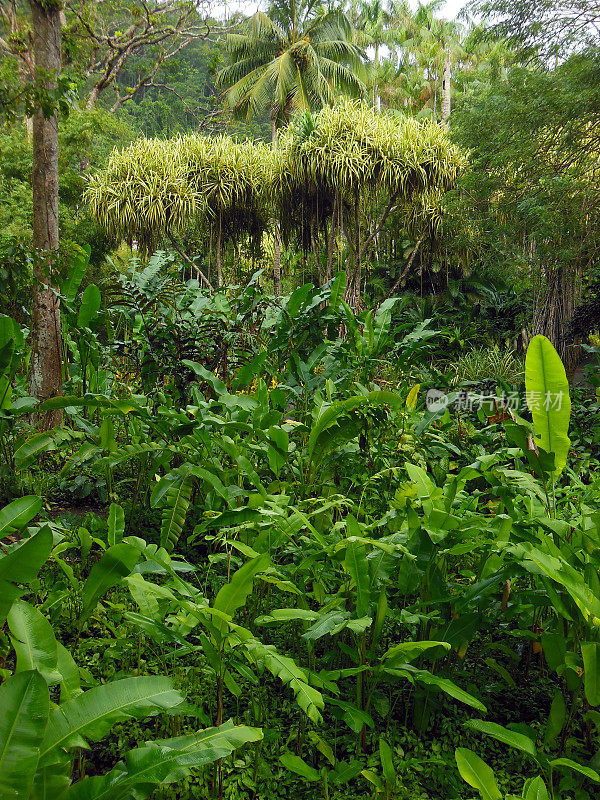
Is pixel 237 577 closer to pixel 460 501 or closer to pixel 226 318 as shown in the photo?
pixel 460 501

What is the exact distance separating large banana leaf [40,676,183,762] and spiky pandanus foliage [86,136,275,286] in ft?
24.6

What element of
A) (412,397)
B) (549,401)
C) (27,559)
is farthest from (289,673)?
(412,397)

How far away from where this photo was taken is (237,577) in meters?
1.01

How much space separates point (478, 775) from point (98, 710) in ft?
2.09

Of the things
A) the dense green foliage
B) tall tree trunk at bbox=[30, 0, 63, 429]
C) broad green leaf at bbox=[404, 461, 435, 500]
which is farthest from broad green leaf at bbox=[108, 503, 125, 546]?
tall tree trunk at bbox=[30, 0, 63, 429]

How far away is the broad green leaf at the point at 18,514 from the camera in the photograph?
104 cm

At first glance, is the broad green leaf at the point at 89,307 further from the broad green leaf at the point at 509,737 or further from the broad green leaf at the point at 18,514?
the broad green leaf at the point at 509,737

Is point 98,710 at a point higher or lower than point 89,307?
lower

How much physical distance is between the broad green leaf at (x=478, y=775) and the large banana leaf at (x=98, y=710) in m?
0.50

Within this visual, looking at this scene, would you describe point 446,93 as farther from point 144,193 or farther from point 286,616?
point 286,616

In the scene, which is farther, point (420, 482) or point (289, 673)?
point (420, 482)

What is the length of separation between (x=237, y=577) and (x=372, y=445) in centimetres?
120

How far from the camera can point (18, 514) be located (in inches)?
42.1

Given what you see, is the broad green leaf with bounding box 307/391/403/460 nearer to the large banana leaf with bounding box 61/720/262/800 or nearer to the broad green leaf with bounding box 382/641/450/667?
the broad green leaf with bounding box 382/641/450/667
